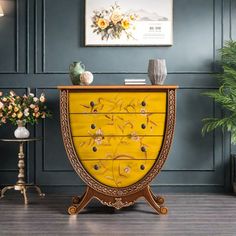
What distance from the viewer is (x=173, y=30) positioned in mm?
4547

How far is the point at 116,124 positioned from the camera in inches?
146

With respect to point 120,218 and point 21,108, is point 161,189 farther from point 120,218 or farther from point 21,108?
point 21,108

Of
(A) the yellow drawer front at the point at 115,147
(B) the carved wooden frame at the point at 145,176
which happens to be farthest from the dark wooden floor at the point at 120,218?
(A) the yellow drawer front at the point at 115,147

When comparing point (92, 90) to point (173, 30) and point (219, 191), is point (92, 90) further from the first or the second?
point (219, 191)

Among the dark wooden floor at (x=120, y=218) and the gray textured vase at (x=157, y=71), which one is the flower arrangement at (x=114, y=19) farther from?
the dark wooden floor at (x=120, y=218)

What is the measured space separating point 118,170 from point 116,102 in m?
0.53

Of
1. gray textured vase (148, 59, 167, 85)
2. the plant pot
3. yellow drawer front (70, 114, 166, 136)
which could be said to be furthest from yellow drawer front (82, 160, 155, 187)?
the plant pot

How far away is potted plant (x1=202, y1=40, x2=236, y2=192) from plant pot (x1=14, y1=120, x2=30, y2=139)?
1.60 meters

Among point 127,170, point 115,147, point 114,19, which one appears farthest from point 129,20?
point 127,170

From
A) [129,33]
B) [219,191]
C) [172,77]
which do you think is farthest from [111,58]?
[219,191]

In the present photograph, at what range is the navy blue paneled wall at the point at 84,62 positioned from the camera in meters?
4.52

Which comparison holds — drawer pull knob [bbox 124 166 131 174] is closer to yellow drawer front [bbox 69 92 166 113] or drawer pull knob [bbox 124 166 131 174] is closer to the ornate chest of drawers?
the ornate chest of drawers

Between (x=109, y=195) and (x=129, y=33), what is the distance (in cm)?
162

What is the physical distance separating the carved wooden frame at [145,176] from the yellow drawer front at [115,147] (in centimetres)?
5
